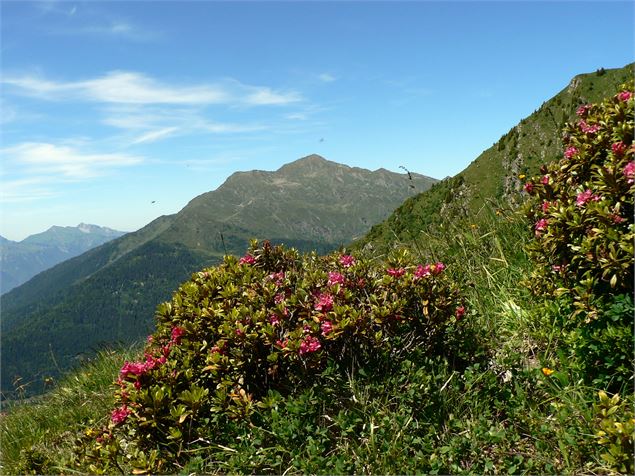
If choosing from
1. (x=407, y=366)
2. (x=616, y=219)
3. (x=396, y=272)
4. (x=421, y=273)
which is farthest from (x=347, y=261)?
(x=616, y=219)

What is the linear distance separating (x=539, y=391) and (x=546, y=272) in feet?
4.19

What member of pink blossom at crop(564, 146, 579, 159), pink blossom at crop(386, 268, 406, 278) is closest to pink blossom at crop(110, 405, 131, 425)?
pink blossom at crop(386, 268, 406, 278)

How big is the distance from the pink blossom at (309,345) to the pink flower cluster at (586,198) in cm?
301

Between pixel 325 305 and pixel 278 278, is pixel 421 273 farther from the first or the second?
pixel 278 278

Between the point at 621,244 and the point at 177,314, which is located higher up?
the point at 621,244

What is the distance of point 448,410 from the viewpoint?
4.75 metres

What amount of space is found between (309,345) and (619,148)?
369 cm

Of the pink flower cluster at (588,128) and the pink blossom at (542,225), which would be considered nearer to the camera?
the pink blossom at (542,225)

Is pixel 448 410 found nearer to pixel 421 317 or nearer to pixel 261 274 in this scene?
pixel 421 317

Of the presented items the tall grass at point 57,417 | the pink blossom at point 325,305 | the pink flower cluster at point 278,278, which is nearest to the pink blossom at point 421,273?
the pink blossom at point 325,305

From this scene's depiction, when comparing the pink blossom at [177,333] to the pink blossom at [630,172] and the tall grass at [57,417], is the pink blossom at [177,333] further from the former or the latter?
the pink blossom at [630,172]

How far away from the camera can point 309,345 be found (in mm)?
4938

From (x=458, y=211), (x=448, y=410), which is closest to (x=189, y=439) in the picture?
(x=448, y=410)

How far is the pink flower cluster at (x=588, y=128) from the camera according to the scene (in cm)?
504
